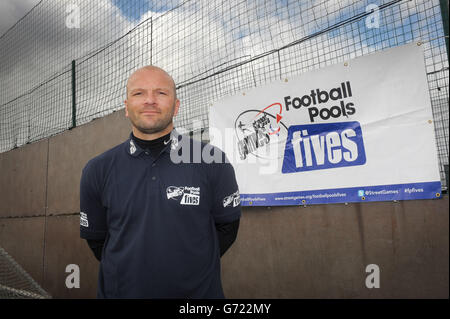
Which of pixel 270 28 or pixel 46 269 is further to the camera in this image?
pixel 46 269

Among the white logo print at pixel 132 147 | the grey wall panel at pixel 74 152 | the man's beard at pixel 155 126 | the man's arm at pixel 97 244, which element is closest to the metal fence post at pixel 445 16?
the man's beard at pixel 155 126

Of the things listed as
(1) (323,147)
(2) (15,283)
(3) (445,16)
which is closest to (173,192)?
(1) (323,147)

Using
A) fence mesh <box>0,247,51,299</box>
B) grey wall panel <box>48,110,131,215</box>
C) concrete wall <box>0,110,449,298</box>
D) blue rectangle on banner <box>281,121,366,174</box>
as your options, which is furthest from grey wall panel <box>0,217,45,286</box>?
blue rectangle on banner <box>281,121,366,174</box>

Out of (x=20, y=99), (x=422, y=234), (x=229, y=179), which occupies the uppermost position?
(x=20, y=99)

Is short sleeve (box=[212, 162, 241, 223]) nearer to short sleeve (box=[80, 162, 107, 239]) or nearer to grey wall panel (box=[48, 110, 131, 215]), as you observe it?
short sleeve (box=[80, 162, 107, 239])

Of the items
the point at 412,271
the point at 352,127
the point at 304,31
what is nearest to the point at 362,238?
the point at 412,271

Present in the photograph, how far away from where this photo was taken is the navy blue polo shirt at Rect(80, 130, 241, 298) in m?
2.02

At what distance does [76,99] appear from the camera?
6219mm

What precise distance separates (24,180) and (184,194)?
256 inches

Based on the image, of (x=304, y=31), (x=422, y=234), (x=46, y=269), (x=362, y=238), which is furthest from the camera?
(x=46, y=269)

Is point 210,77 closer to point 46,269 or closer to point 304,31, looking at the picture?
point 304,31

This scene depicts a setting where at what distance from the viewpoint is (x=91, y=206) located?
2344mm

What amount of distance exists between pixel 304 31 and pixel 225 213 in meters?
2.21

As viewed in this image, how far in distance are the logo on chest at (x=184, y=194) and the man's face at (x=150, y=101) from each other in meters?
0.41
